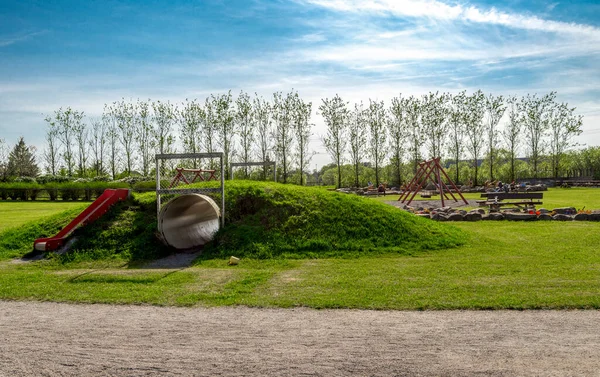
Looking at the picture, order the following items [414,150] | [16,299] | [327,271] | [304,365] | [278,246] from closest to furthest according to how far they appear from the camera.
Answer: [304,365]
[16,299]
[327,271]
[278,246]
[414,150]

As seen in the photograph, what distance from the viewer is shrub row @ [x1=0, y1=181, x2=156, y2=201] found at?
4028 cm

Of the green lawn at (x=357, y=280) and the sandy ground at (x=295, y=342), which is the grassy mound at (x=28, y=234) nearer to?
the green lawn at (x=357, y=280)

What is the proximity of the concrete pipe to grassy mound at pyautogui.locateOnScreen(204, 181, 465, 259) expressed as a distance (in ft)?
2.71

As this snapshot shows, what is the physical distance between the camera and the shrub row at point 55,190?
4028cm

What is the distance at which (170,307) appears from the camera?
719cm

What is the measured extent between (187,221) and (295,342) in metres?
8.67

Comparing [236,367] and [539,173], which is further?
[539,173]

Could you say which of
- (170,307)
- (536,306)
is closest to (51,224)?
(170,307)

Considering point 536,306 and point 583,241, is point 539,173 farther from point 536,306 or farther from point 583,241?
point 536,306

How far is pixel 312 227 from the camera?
479 inches

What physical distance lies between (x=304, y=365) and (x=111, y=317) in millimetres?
3187

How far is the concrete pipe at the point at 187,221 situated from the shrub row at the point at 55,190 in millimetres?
27394

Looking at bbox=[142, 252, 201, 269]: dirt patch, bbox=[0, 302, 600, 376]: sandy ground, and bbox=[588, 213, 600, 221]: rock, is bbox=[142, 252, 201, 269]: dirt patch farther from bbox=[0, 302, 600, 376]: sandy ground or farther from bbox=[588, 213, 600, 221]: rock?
bbox=[588, 213, 600, 221]: rock

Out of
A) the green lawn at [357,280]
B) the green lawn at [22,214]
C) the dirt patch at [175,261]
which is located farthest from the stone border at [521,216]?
the green lawn at [22,214]
